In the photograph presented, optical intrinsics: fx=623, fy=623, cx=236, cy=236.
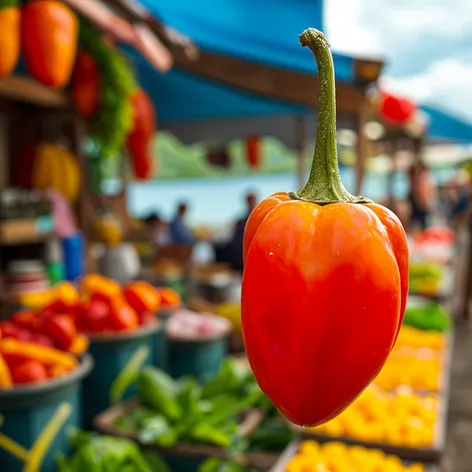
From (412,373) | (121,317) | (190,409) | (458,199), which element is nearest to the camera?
(190,409)

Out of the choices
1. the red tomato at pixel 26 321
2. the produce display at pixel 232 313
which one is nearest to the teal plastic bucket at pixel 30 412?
the red tomato at pixel 26 321

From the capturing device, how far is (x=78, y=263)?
5.04 metres

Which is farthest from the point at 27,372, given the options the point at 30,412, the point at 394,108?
the point at 394,108

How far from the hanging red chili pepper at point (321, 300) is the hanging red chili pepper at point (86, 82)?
3.24 meters

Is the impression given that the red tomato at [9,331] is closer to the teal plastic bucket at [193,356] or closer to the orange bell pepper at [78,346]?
the orange bell pepper at [78,346]

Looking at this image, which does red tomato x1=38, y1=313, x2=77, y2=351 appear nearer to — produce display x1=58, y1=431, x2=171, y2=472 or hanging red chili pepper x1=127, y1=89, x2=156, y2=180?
produce display x1=58, y1=431, x2=171, y2=472

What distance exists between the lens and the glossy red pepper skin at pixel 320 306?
0.61m

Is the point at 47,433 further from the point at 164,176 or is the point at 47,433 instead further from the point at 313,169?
the point at 164,176

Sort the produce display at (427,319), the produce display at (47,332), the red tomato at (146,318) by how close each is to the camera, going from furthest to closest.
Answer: the produce display at (427,319) < the red tomato at (146,318) < the produce display at (47,332)

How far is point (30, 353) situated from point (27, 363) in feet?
0.17

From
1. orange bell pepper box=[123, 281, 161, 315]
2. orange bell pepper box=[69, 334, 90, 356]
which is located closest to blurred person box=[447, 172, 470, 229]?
orange bell pepper box=[123, 281, 161, 315]

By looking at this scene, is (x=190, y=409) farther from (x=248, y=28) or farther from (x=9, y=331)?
(x=248, y=28)

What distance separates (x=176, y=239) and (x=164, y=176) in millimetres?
24157

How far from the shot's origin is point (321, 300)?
610 mm
